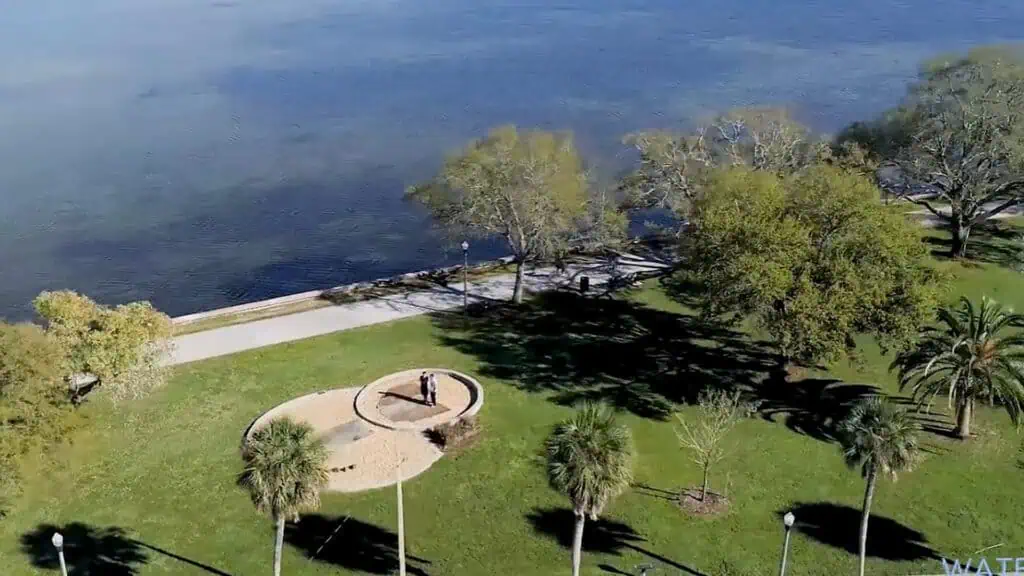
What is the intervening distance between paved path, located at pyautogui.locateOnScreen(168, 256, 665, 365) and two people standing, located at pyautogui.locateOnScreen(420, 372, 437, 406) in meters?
8.89

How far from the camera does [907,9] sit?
408 feet

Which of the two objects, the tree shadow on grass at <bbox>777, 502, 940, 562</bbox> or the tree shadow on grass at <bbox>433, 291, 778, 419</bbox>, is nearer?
the tree shadow on grass at <bbox>777, 502, 940, 562</bbox>

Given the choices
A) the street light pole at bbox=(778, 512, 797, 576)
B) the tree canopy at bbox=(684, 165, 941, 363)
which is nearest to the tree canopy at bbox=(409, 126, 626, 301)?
the tree canopy at bbox=(684, 165, 941, 363)

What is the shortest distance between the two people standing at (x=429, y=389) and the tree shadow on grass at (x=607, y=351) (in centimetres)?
372

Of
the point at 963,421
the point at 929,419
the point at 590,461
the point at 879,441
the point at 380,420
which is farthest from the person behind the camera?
the point at 929,419

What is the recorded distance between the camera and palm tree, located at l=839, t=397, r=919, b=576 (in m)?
26.1

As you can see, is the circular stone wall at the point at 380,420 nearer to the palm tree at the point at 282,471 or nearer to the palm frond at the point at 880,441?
the palm tree at the point at 282,471

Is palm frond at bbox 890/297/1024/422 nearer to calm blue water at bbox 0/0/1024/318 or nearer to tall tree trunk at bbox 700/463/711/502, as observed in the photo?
tall tree trunk at bbox 700/463/711/502

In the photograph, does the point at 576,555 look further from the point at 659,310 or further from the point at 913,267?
the point at 659,310

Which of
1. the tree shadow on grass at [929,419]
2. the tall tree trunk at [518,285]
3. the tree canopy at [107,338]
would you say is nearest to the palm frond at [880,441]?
the tree shadow on grass at [929,419]

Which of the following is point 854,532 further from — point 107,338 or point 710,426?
point 107,338

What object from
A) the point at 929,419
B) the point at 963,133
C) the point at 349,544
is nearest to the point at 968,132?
the point at 963,133

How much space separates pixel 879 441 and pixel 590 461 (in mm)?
8484

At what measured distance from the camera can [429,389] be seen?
3716 cm
